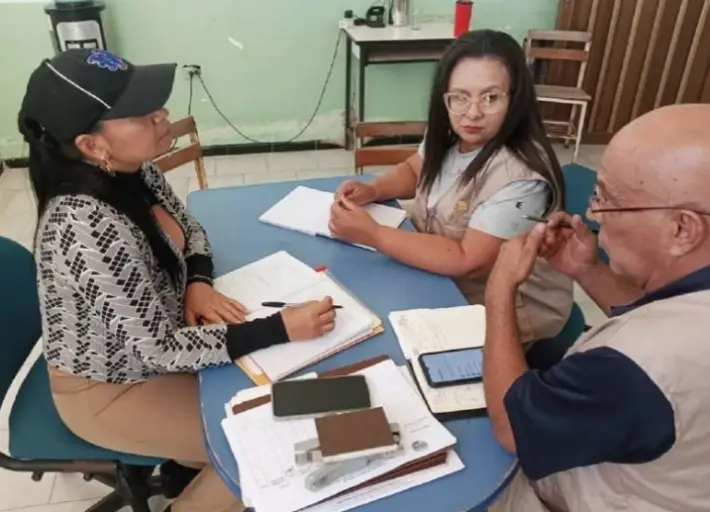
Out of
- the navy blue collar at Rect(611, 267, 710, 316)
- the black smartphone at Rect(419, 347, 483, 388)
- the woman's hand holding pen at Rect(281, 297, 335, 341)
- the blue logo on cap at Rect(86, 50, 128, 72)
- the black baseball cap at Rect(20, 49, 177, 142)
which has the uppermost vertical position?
the blue logo on cap at Rect(86, 50, 128, 72)

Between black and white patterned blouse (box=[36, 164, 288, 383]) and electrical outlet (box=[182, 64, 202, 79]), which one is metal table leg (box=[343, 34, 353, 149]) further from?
black and white patterned blouse (box=[36, 164, 288, 383])

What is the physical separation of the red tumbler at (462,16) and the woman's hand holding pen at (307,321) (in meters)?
3.02

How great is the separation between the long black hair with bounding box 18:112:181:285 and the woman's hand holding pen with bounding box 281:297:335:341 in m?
0.37

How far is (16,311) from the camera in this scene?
1482 millimetres

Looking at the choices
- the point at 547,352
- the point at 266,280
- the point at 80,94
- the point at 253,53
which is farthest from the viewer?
the point at 253,53

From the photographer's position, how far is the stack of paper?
0.91m

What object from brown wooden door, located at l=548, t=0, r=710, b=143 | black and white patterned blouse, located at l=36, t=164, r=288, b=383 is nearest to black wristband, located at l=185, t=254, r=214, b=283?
black and white patterned blouse, located at l=36, t=164, r=288, b=383

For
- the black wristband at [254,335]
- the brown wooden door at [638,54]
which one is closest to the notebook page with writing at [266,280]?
the black wristband at [254,335]

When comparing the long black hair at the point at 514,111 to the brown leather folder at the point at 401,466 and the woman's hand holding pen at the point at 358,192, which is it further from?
the brown leather folder at the point at 401,466

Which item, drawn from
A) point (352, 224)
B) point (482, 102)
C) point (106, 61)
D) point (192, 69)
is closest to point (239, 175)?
point (192, 69)

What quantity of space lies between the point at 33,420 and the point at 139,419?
299mm

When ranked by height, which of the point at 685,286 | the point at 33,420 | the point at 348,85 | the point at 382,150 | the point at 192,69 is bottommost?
the point at 33,420

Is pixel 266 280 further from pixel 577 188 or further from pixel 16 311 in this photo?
pixel 577 188

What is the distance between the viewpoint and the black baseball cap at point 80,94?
3.80 ft
